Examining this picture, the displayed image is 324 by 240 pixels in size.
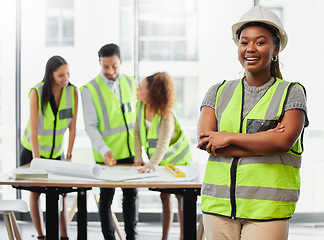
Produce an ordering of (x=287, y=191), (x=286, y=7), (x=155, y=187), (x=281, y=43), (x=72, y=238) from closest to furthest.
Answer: (x=287, y=191) < (x=281, y=43) < (x=155, y=187) < (x=72, y=238) < (x=286, y=7)

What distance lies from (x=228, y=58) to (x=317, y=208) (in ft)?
5.47

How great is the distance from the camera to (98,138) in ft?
10.6

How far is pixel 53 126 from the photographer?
3.46 metres

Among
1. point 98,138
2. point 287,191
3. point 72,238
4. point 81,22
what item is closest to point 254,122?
point 287,191

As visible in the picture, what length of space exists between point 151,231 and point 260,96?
280cm

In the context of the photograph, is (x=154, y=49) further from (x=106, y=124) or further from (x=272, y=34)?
(x=272, y=34)

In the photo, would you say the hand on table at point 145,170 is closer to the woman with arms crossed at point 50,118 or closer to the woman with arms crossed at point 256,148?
the woman with arms crossed at point 50,118

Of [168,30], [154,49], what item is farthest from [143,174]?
[168,30]

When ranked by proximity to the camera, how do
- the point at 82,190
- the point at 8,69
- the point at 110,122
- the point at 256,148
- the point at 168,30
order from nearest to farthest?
the point at 256,148
the point at 82,190
the point at 110,122
the point at 8,69
the point at 168,30

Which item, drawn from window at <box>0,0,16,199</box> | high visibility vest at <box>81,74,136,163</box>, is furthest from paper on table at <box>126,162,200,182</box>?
window at <box>0,0,16,199</box>

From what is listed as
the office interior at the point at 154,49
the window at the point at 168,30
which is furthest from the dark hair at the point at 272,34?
the window at the point at 168,30

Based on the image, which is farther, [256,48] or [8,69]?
[8,69]

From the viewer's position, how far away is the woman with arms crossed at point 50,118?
130 inches

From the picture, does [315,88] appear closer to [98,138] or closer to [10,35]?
[98,138]
